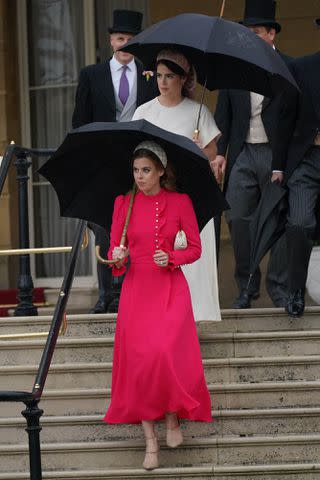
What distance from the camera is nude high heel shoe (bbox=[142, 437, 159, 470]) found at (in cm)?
793

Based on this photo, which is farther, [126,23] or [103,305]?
[103,305]

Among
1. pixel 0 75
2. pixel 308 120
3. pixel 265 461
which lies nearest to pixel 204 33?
pixel 308 120

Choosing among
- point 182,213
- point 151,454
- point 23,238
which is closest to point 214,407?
point 151,454

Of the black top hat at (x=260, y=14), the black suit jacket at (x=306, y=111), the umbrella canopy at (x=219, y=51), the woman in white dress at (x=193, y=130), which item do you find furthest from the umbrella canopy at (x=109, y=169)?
the black top hat at (x=260, y=14)

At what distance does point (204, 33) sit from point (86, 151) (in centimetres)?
93

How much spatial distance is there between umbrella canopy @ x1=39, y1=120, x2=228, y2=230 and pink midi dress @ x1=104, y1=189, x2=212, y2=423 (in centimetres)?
13

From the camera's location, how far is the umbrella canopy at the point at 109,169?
7820mm

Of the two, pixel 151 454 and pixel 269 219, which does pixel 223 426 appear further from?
pixel 269 219

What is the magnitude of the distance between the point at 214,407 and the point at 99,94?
2492mm

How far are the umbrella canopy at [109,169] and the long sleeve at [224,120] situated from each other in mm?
1605

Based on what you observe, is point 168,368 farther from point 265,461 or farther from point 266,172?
point 266,172

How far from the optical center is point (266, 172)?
957cm

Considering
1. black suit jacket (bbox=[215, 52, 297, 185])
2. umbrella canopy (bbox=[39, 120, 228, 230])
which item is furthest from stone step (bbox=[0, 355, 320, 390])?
black suit jacket (bbox=[215, 52, 297, 185])

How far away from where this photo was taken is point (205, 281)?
9.01m
